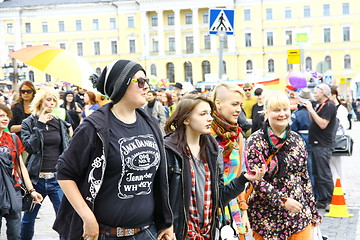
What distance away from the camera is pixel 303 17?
81250mm

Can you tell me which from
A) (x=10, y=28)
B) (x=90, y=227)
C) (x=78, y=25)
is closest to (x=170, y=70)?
(x=78, y=25)

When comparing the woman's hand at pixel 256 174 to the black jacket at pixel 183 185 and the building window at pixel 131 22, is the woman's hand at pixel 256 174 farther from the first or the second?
the building window at pixel 131 22

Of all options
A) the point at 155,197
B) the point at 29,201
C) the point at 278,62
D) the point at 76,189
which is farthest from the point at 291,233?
the point at 278,62

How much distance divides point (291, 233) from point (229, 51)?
80020 mm

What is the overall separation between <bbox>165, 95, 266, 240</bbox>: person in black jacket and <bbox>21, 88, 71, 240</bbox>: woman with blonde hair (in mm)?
2698

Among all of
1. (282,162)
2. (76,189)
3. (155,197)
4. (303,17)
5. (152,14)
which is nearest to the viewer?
(76,189)

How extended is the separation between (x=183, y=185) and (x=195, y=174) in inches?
6.1

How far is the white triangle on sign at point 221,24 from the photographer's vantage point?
380 inches

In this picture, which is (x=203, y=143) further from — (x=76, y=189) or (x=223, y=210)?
(x=76, y=189)

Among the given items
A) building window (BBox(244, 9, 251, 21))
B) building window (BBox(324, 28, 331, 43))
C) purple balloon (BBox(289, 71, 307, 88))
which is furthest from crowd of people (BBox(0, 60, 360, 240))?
building window (BBox(324, 28, 331, 43))

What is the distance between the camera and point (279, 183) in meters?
4.61

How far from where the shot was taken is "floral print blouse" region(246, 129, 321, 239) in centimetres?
459

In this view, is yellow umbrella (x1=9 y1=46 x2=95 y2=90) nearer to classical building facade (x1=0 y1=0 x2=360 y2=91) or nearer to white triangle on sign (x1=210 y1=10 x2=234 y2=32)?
white triangle on sign (x1=210 y1=10 x2=234 y2=32)

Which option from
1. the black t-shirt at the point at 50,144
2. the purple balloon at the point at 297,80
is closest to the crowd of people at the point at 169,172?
the black t-shirt at the point at 50,144
